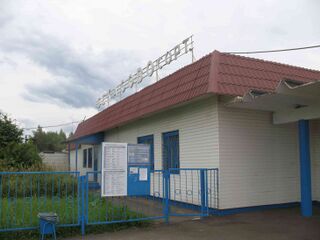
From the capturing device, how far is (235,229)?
7750 millimetres

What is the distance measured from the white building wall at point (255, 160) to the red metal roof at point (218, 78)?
803 millimetres

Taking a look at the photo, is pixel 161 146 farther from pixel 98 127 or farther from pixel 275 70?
pixel 98 127

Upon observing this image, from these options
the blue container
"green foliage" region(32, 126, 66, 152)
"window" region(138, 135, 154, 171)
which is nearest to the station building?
"window" region(138, 135, 154, 171)

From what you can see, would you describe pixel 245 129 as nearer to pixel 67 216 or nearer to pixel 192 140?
pixel 192 140

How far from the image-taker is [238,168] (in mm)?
9789

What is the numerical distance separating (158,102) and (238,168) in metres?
3.69

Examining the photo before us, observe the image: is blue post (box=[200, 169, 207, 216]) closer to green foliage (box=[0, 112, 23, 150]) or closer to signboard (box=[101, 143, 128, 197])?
signboard (box=[101, 143, 128, 197])

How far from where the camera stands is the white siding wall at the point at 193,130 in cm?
989

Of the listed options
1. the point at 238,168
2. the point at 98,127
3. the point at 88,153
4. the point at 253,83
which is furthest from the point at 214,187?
the point at 88,153

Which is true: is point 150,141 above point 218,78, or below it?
below

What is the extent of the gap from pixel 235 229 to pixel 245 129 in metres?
3.17

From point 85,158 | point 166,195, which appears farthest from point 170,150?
point 85,158

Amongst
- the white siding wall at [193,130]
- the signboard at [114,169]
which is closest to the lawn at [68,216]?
the signboard at [114,169]

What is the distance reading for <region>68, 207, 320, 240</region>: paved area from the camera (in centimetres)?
714
